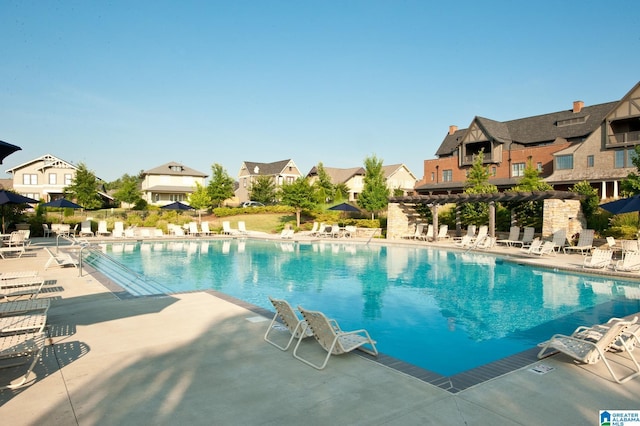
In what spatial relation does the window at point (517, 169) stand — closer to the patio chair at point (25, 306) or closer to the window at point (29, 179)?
the patio chair at point (25, 306)

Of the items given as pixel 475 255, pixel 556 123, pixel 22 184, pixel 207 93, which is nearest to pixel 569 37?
pixel 475 255

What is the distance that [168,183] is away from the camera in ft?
171

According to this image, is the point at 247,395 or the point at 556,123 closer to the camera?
the point at 247,395

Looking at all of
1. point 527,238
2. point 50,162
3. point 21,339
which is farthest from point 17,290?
point 50,162

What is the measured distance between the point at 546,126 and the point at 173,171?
138 feet

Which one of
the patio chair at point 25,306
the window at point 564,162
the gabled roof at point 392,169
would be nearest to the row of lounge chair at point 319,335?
the patio chair at point 25,306

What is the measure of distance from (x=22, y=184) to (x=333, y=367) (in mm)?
52958

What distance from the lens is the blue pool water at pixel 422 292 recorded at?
7.79 meters

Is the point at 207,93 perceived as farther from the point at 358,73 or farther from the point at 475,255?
the point at 475,255

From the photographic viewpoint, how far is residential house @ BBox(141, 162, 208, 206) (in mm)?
51156

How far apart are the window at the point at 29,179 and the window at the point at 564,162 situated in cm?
5309

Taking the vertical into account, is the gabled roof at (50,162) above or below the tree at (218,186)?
above

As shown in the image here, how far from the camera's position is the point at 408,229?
28.1 m

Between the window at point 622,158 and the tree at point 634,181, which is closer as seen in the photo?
the tree at point 634,181
